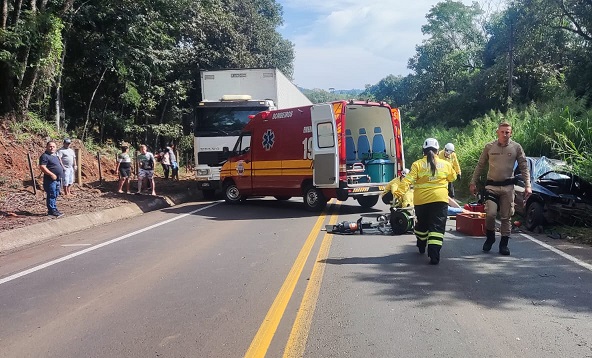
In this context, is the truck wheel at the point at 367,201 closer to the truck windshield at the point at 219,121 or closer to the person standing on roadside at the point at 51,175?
the truck windshield at the point at 219,121

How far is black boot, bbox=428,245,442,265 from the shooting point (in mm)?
6590

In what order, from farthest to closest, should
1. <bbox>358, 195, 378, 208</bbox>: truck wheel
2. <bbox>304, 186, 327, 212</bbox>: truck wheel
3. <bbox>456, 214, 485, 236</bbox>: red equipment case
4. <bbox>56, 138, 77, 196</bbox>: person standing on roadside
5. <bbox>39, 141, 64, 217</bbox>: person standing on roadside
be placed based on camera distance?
<bbox>56, 138, 77, 196</bbox>: person standing on roadside < <bbox>358, 195, 378, 208</bbox>: truck wheel < <bbox>304, 186, 327, 212</bbox>: truck wheel < <bbox>39, 141, 64, 217</bbox>: person standing on roadside < <bbox>456, 214, 485, 236</bbox>: red equipment case

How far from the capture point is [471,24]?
142 feet

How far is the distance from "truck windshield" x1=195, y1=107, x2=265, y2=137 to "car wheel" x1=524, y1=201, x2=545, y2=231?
354 inches

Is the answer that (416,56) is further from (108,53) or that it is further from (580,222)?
(580,222)

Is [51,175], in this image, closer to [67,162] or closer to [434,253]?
[67,162]

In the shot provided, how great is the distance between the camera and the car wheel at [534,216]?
9188mm

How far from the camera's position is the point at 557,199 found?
8961 mm

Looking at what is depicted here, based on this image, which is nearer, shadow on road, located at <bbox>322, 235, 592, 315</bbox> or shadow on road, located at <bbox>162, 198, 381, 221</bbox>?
shadow on road, located at <bbox>322, 235, 592, 315</bbox>

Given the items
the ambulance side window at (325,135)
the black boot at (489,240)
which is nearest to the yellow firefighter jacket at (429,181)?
the black boot at (489,240)

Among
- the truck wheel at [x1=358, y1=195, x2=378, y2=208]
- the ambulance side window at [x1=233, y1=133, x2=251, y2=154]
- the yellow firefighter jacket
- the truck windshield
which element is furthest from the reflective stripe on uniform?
the truck windshield

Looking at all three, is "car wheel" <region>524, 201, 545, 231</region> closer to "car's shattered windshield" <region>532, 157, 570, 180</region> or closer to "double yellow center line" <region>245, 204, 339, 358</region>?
"car's shattered windshield" <region>532, 157, 570, 180</region>

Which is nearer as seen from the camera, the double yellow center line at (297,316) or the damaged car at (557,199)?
the double yellow center line at (297,316)

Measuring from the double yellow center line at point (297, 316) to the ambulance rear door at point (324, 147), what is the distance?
448cm
